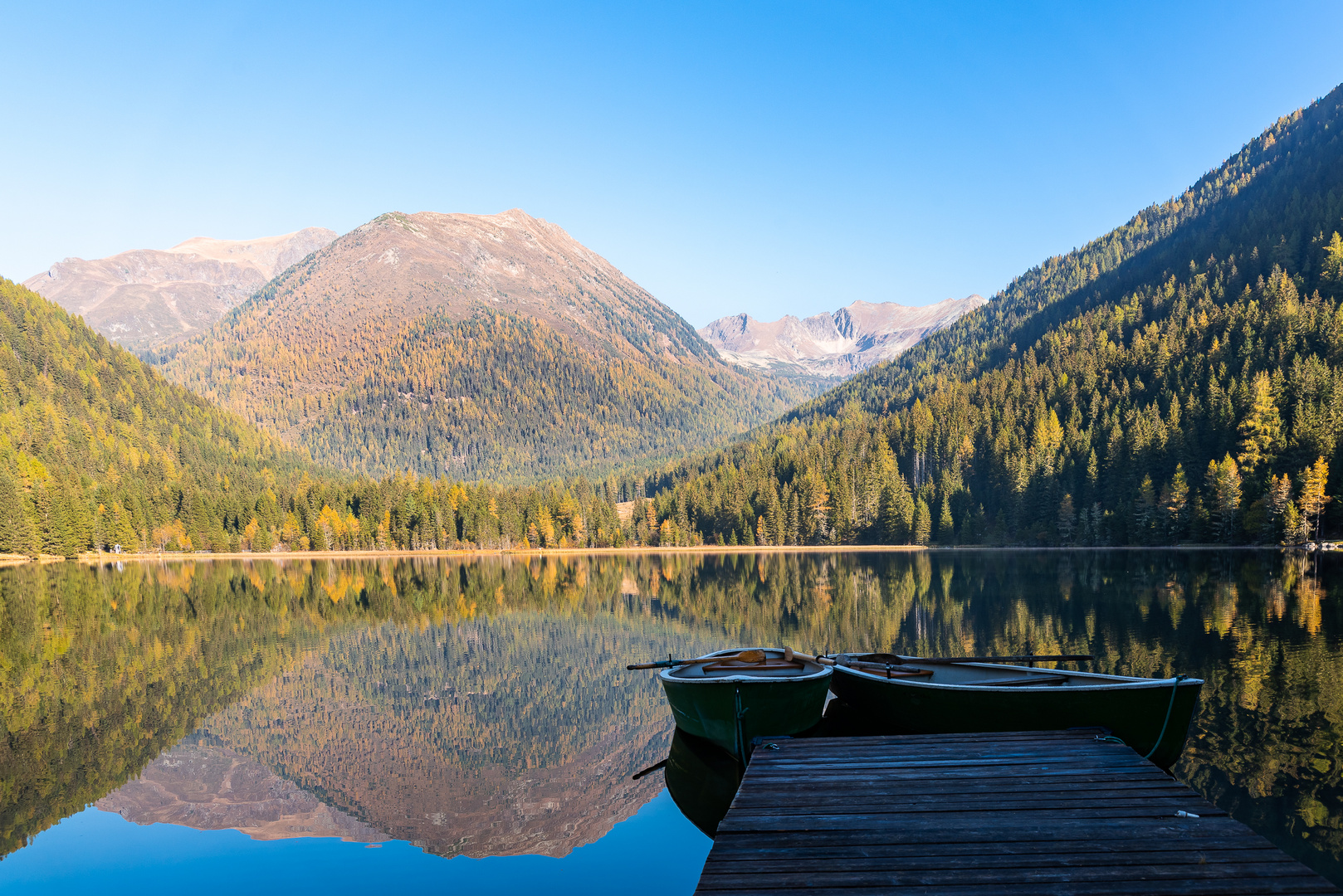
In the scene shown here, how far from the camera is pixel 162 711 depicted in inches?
1177

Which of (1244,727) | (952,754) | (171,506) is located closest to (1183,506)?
(1244,727)

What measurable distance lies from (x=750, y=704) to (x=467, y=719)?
14.9 metres

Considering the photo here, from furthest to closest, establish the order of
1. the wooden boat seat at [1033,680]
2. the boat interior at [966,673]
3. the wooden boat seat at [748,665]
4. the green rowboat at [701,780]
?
the wooden boat seat at [748,665] → the wooden boat seat at [1033,680] → the boat interior at [966,673] → the green rowboat at [701,780]

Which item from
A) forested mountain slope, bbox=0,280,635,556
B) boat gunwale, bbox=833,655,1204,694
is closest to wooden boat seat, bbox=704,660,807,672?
boat gunwale, bbox=833,655,1204,694

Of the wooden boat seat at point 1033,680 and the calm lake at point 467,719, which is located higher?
the wooden boat seat at point 1033,680

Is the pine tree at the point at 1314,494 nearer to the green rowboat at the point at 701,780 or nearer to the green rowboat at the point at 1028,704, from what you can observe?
the green rowboat at the point at 1028,704

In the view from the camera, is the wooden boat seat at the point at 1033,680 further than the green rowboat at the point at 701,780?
Yes

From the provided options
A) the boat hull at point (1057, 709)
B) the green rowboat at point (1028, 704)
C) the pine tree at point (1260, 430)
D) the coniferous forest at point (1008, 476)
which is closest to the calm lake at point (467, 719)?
the boat hull at point (1057, 709)

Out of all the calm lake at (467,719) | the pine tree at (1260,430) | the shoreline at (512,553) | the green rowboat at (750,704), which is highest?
the pine tree at (1260,430)

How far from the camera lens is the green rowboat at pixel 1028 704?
17891 millimetres

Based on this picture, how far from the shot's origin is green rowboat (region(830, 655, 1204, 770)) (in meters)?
17.9

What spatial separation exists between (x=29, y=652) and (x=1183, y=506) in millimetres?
137760

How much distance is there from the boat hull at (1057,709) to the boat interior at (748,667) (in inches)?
105

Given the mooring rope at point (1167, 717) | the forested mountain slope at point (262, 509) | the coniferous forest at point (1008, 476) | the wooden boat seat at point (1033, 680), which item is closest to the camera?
the mooring rope at point (1167, 717)
